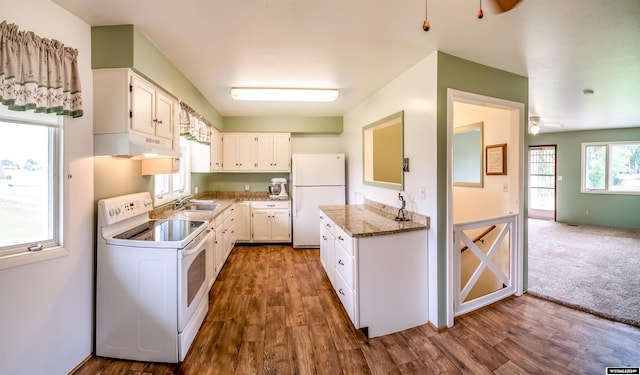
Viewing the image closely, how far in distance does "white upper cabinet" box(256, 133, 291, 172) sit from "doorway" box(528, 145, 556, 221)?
6.96 meters

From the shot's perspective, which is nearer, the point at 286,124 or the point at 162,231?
the point at 162,231

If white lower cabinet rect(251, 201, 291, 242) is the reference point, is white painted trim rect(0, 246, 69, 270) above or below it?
above

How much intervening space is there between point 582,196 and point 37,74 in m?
9.54

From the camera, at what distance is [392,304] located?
2.14 m

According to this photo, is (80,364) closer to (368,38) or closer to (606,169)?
(368,38)

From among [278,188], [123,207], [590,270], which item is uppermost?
[278,188]

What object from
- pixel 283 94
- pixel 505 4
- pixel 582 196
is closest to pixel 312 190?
pixel 283 94

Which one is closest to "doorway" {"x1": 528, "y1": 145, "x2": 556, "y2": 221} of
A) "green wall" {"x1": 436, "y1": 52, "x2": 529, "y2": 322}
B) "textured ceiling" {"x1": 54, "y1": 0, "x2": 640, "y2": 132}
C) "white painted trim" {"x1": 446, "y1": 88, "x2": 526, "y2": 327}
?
"textured ceiling" {"x1": 54, "y1": 0, "x2": 640, "y2": 132}

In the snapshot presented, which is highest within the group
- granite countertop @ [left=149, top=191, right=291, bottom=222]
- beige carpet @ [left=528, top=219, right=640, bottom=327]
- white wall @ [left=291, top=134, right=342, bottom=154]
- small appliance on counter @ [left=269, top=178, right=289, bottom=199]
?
white wall @ [left=291, top=134, right=342, bottom=154]

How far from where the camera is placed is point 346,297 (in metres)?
2.32

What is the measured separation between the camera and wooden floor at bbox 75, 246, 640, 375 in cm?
174

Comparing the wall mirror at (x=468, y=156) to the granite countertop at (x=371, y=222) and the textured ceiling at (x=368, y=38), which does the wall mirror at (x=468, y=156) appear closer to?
the textured ceiling at (x=368, y=38)

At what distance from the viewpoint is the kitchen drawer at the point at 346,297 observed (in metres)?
2.13

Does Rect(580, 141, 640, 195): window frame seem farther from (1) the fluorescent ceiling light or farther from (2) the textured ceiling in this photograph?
(1) the fluorescent ceiling light
